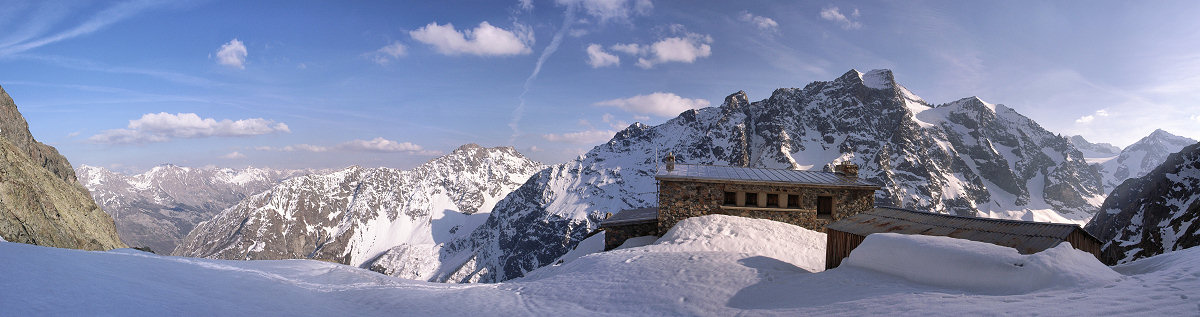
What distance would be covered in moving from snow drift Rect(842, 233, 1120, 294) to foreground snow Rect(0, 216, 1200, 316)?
3 cm

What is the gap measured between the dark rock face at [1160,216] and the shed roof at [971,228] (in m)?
61.2

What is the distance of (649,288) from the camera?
1493cm

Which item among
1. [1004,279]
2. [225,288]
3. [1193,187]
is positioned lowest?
[225,288]

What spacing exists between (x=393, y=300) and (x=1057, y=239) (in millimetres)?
19489

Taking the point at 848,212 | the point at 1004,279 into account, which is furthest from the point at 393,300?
the point at 848,212

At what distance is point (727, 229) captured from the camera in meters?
23.8

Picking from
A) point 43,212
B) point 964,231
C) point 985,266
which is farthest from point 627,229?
point 43,212

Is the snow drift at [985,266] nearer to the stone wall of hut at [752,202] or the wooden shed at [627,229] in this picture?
the stone wall of hut at [752,202]

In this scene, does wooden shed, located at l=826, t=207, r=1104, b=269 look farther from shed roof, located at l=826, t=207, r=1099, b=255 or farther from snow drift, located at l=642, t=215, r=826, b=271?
snow drift, located at l=642, t=215, r=826, b=271

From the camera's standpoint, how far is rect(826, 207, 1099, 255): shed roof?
14.3m

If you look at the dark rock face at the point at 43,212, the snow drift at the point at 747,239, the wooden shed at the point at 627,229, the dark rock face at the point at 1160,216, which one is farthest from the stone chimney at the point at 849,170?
the dark rock face at the point at 1160,216

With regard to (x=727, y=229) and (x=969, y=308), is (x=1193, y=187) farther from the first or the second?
(x=969, y=308)

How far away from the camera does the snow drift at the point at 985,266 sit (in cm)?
918

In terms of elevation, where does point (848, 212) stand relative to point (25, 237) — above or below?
above
